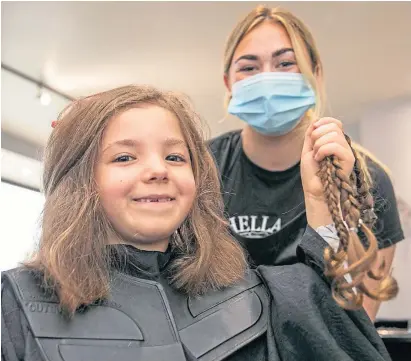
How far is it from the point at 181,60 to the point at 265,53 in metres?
0.84

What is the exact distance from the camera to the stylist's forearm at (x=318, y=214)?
0.89 m

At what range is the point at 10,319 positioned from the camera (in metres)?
0.73

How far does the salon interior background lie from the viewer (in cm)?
200

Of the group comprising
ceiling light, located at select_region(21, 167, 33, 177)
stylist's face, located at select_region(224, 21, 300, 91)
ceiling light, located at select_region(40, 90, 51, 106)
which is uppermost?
stylist's face, located at select_region(224, 21, 300, 91)

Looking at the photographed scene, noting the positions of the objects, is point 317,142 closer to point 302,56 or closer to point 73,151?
point 73,151

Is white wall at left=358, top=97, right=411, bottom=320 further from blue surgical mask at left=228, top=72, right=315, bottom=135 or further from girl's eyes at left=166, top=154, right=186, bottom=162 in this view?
girl's eyes at left=166, top=154, right=186, bottom=162

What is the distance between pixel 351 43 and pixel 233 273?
4.83ft

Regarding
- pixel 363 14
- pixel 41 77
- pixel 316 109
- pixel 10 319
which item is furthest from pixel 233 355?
pixel 41 77

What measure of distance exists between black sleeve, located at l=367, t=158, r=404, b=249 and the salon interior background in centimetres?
85

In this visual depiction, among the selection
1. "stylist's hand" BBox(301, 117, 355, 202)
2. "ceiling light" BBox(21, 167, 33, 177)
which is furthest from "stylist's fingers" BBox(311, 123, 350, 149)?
"ceiling light" BBox(21, 167, 33, 177)

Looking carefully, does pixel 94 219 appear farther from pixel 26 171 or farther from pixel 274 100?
pixel 26 171

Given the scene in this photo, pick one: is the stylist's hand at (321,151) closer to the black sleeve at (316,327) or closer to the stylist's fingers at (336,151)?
the stylist's fingers at (336,151)

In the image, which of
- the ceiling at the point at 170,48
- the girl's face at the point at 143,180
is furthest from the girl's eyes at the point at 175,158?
the ceiling at the point at 170,48

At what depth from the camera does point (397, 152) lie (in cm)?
228
